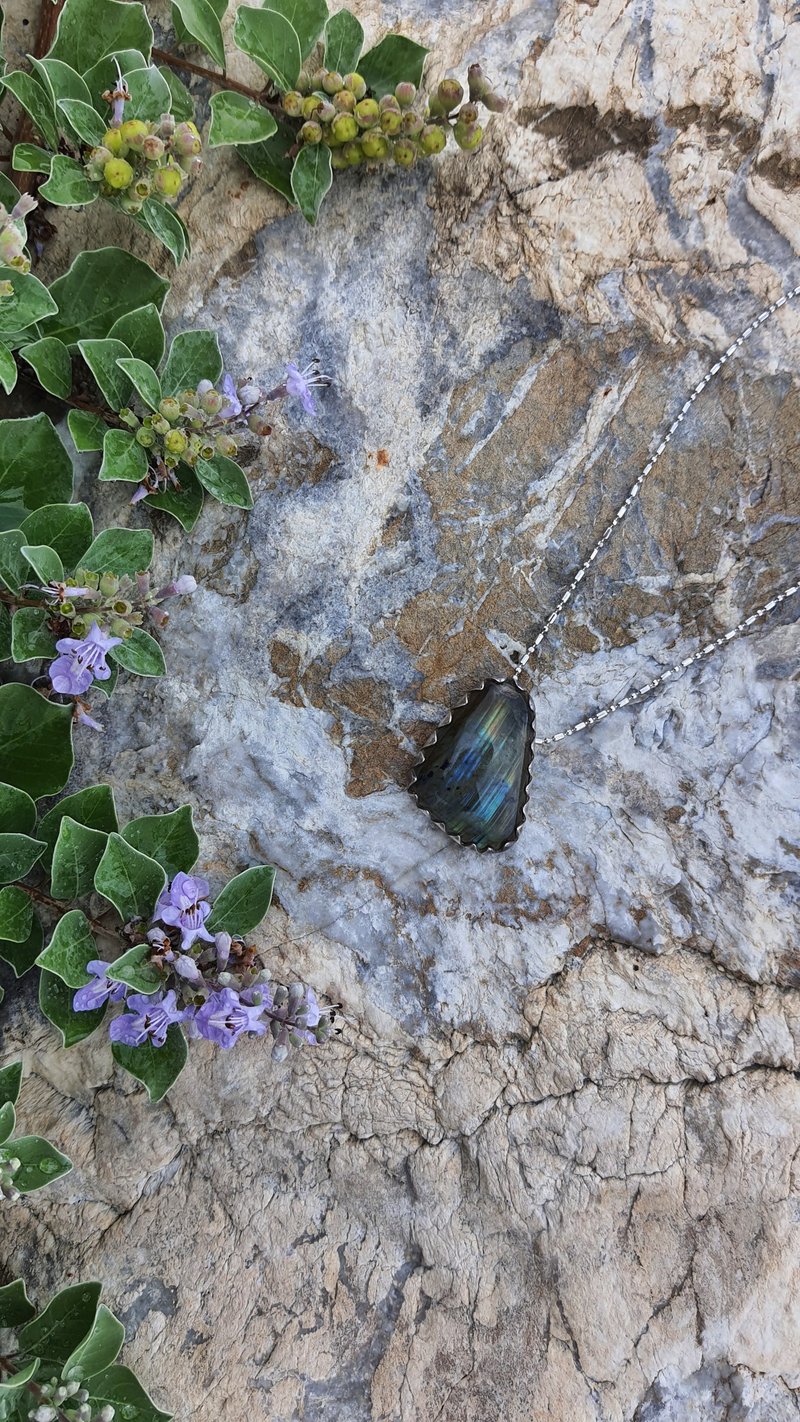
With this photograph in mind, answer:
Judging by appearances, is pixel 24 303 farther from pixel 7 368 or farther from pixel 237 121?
pixel 237 121

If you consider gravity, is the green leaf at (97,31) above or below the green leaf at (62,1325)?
above

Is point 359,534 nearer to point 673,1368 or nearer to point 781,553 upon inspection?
point 781,553

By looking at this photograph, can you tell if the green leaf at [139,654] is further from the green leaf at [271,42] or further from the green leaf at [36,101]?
the green leaf at [271,42]

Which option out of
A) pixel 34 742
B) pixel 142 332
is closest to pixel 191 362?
pixel 142 332

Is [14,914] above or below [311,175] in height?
below

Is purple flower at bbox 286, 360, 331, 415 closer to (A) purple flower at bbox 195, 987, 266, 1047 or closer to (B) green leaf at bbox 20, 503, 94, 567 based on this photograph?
(B) green leaf at bbox 20, 503, 94, 567

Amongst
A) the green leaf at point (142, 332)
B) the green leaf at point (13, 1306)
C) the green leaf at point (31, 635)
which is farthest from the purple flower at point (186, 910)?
the green leaf at point (142, 332)
